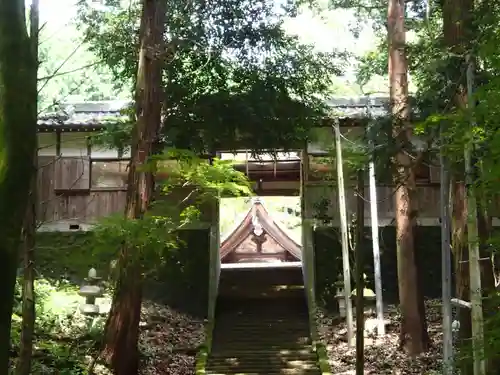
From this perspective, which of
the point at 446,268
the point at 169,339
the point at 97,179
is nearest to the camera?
the point at 446,268

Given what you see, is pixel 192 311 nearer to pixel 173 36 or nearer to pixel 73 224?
pixel 73 224

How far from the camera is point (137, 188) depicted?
888cm

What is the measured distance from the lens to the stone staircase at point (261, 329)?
10891 millimetres

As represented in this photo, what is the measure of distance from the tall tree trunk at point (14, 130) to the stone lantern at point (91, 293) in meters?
6.14

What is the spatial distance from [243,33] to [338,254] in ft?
18.2

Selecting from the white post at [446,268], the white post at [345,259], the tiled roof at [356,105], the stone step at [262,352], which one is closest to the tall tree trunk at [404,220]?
the white post at [345,259]

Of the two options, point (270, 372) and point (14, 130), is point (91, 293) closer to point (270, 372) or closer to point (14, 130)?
point (270, 372)

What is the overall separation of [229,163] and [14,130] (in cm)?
394

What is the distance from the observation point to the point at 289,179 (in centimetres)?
1900

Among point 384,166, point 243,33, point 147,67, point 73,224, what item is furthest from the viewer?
point 73,224

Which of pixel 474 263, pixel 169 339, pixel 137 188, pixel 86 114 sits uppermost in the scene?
pixel 86 114

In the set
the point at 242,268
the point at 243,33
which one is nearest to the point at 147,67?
the point at 243,33

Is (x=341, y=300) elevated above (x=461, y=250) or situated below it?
below

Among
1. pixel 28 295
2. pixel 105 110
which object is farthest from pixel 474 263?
pixel 105 110
